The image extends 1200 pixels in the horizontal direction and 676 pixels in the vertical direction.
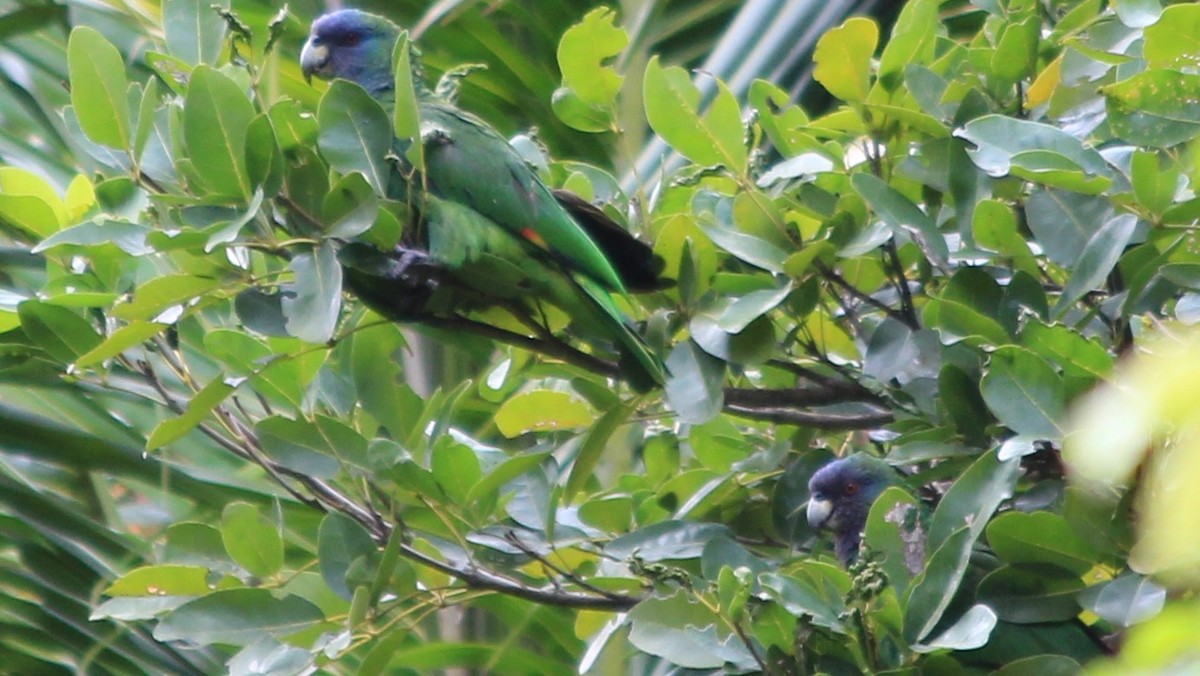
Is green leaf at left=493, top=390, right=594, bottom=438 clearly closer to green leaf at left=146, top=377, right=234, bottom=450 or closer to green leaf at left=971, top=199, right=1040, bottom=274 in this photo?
green leaf at left=146, top=377, right=234, bottom=450

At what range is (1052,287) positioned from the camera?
5.15ft

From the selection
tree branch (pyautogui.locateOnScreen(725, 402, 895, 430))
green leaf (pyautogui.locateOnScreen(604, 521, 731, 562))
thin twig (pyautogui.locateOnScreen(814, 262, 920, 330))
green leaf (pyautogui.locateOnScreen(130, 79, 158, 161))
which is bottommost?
green leaf (pyautogui.locateOnScreen(604, 521, 731, 562))

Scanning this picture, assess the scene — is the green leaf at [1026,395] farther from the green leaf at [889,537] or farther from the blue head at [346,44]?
the blue head at [346,44]

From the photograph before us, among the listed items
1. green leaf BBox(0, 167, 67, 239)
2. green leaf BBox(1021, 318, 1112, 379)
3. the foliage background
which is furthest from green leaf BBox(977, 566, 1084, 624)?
green leaf BBox(0, 167, 67, 239)

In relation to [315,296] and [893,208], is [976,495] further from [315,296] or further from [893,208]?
[315,296]

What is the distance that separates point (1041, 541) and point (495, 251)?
83 centimetres

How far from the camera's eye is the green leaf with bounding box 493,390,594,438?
168 cm

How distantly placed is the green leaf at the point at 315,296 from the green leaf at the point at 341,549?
24 cm

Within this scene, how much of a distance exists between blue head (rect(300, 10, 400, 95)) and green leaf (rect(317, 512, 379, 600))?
39.9 inches

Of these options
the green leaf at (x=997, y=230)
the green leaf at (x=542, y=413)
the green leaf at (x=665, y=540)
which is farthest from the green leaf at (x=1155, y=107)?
the green leaf at (x=542, y=413)

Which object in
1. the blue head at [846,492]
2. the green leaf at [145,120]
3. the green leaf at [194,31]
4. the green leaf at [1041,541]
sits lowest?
the blue head at [846,492]

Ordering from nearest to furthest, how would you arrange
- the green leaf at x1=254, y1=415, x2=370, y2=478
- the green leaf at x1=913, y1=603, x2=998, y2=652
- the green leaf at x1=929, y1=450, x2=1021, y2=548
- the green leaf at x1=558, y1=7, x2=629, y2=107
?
the green leaf at x1=913, y1=603, x2=998, y2=652 < the green leaf at x1=929, y1=450, x2=1021, y2=548 < the green leaf at x1=254, y1=415, x2=370, y2=478 < the green leaf at x1=558, y1=7, x2=629, y2=107

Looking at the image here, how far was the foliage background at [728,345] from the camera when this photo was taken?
127cm

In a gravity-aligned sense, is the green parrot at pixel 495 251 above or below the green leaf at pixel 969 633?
above
